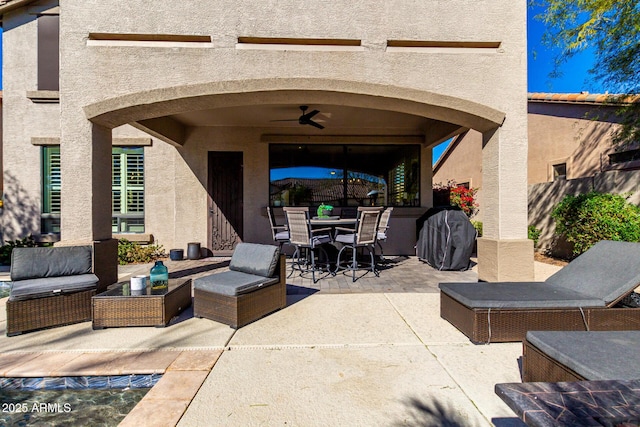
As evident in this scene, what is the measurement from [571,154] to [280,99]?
960cm

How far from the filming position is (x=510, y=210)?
14.1ft

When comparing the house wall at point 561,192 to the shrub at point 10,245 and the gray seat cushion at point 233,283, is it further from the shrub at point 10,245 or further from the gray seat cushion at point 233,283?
the shrub at point 10,245

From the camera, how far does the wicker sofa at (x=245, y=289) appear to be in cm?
306

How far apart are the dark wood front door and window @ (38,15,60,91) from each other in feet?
12.9

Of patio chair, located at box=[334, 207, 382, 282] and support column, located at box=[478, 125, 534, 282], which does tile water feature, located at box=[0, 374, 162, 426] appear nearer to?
patio chair, located at box=[334, 207, 382, 282]

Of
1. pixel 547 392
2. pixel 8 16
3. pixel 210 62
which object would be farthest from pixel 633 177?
Answer: pixel 8 16

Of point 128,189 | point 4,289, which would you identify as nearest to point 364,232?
point 4,289

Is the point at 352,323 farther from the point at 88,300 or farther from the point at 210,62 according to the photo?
the point at 210,62

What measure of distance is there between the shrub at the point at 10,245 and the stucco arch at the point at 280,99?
454 cm

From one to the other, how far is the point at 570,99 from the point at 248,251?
1052 cm

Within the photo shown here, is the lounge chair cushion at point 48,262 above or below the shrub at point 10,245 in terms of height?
above

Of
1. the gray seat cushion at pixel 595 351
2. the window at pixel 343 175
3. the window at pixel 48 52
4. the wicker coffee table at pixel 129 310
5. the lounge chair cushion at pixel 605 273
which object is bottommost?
the wicker coffee table at pixel 129 310

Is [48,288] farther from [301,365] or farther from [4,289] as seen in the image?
[4,289]

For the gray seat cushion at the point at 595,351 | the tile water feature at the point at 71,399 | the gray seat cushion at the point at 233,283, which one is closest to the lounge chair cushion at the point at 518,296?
the gray seat cushion at the point at 595,351
